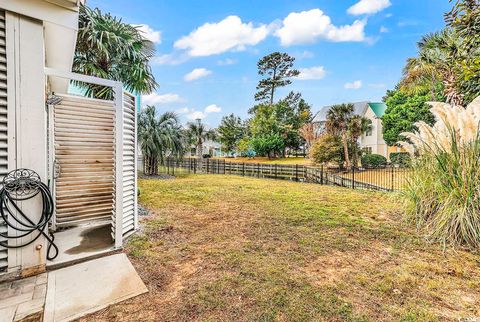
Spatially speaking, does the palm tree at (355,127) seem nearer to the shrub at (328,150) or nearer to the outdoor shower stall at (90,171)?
the shrub at (328,150)

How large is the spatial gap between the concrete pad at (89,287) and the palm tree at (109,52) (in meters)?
4.66

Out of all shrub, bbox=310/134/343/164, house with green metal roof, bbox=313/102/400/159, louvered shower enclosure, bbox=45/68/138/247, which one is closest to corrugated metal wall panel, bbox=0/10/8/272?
louvered shower enclosure, bbox=45/68/138/247

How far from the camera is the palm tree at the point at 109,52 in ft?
17.7

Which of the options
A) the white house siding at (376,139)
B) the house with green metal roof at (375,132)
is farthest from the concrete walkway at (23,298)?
the white house siding at (376,139)

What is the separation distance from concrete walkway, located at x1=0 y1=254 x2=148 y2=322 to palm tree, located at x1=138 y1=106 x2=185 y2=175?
31.9 ft

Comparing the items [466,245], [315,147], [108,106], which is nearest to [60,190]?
[108,106]

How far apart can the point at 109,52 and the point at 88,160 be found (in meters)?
3.51

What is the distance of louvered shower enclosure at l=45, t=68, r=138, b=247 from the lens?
363 cm

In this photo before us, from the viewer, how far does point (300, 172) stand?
500 inches

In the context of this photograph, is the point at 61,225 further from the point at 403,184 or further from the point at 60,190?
the point at 403,184

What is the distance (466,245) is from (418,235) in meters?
0.57

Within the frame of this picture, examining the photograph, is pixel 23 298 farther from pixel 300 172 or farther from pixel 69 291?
pixel 300 172

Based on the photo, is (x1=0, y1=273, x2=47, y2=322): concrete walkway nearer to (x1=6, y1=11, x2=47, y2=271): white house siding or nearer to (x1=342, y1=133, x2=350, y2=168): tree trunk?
(x1=6, y1=11, x2=47, y2=271): white house siding

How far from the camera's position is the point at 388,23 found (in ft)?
41.8
